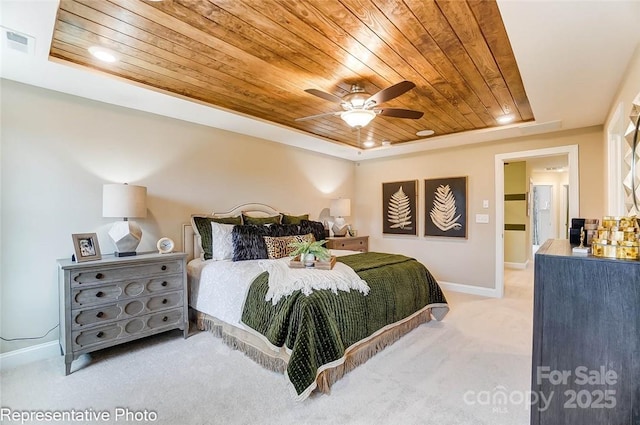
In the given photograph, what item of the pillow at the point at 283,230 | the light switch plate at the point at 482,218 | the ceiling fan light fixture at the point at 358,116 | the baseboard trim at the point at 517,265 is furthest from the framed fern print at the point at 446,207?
the baseboard trim at the point at 517,265

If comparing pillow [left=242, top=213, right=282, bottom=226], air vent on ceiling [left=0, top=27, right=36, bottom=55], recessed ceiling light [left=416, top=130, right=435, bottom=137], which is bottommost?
pillow [left=242, top=213, right=282, bottom=226]

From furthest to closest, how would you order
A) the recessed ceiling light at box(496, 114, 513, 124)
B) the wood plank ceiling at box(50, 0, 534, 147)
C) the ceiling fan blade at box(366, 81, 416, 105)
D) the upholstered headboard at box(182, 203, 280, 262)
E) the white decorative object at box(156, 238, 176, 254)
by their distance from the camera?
the recessed ceiling light at box(496, 114, 513, 124) < the upholstered headboard at box(182, 203, 280, 262) < the white decorative object at box(156, 238, 176, 254) < the ceiling fan blade at box(366, 81, 416, 105) < the wood plank ceiling at box(50, 0, 534, 147)

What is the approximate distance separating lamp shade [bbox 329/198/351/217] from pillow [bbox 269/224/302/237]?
141 cm

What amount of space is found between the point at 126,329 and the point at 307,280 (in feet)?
5.40

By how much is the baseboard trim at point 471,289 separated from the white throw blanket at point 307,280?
2866 mm

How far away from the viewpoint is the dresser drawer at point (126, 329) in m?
2.35

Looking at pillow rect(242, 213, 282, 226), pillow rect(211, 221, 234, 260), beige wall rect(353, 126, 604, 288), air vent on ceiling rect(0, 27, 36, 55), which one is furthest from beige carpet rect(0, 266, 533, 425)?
air vent on ceiling rect(0, 27, 36, 55)

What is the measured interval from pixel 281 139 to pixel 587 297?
3.79 m

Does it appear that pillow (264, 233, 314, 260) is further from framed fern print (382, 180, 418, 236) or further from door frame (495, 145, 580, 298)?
door frame (495, 145, 580, 298)

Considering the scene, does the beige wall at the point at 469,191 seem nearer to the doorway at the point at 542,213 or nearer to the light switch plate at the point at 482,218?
the light switch plate at the point at 482,218

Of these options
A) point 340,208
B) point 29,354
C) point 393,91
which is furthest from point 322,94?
point 29,354

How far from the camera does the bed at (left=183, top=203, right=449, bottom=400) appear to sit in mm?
2064

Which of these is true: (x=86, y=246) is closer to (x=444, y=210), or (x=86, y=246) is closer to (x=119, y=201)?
(x=119, y=201)

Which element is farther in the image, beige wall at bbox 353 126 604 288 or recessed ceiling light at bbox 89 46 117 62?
beige wall at bbox 353 126 604 288
